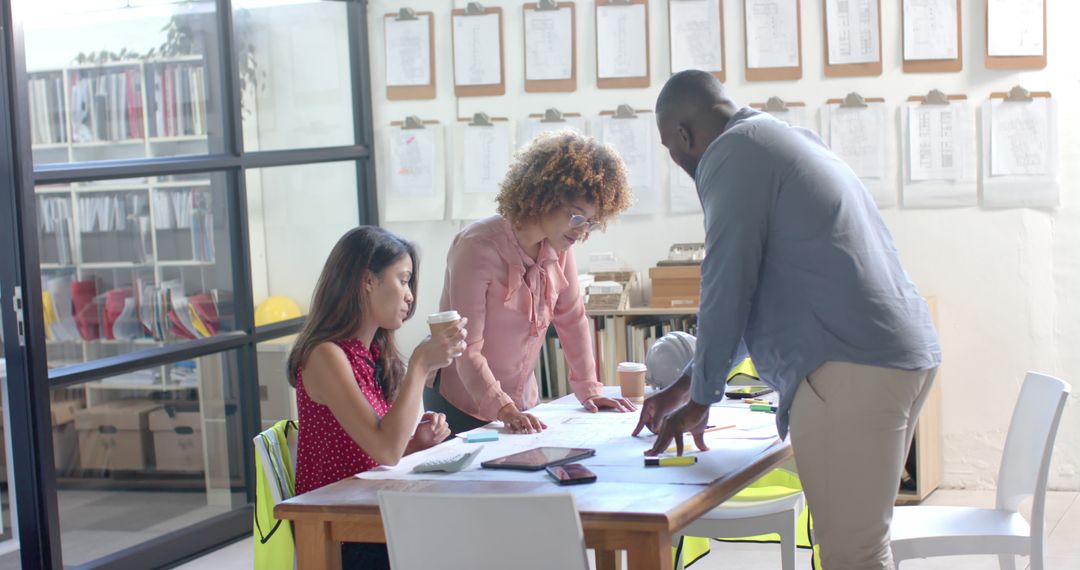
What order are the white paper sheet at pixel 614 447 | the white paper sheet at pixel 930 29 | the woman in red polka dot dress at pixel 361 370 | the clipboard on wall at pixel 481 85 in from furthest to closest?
the clipboard on wall at pixel 481 85, the white paper sheet at pixel 930 29, the woman in red polka dot dress at pixel 361 370, the white paper sheet at pixel 614 447

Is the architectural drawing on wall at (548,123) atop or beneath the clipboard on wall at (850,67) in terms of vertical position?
beneath

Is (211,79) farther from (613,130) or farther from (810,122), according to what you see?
(810,122)

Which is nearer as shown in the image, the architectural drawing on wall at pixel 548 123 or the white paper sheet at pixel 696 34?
the white paper sheet at pixel 696 34

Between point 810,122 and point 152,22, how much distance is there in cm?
257

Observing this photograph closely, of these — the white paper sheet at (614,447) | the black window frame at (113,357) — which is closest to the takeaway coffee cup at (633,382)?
the white paper sheet at (614,447)

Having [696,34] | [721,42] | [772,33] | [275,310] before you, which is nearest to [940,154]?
[772,33]

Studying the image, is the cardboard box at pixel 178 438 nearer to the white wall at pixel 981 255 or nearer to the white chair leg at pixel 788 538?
the white wall at pixel 981 255

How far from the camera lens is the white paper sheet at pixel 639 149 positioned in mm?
5129

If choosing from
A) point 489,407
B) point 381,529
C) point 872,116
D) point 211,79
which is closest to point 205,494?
point 211,79

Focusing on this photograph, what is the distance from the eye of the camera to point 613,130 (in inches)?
203

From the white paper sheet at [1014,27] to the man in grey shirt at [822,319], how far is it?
2.73 m

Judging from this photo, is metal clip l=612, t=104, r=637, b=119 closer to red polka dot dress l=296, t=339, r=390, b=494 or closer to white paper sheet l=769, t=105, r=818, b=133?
white paper sheet l=769, t=105, r=818, b=133

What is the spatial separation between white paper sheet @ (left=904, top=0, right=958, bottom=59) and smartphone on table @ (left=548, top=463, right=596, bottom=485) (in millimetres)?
3055

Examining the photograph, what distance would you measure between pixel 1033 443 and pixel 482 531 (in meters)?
1.47
